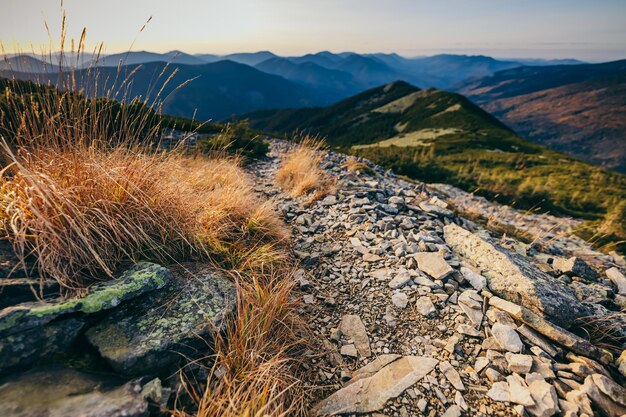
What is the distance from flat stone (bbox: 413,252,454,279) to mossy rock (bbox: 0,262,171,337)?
3071 mm

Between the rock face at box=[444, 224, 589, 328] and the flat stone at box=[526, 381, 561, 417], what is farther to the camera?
the rock face at box=[444, 224, 589, 328]

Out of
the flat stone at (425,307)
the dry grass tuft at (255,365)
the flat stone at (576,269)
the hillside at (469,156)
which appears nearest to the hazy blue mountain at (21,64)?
the dry grass tuft at (255,365)

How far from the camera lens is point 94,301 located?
229cm

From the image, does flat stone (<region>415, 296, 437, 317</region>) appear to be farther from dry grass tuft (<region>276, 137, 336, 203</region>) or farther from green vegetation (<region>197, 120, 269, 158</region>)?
green vegetation (<region>197, 120, 269, 158</region>)

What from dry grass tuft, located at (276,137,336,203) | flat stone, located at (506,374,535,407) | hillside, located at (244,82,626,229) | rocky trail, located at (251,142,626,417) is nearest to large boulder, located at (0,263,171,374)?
rocky trail, located at (251,142,626,417)

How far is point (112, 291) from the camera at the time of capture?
239 cm

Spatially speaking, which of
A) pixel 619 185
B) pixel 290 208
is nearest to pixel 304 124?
pixel 619 185

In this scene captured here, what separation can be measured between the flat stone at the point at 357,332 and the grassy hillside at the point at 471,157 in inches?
258

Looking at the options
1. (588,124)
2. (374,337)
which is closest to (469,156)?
(374,337)

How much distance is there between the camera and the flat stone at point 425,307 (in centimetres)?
320

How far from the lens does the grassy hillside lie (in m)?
18.1

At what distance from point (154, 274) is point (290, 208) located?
3.36 meters

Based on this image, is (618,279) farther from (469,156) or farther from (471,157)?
(469,156)

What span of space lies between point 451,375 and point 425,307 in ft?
2.64
